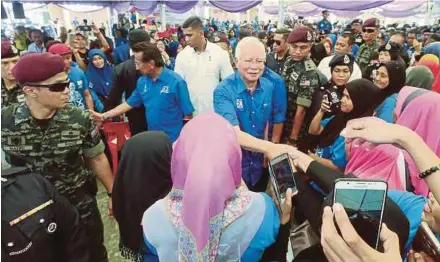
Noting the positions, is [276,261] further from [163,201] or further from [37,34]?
[37,34]

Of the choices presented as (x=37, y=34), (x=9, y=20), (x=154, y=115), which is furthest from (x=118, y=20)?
(x=154, y=115)

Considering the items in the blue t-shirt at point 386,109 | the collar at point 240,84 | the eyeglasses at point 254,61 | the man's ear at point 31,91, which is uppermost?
the eyeglasses at point 254,61

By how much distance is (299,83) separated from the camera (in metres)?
3.09

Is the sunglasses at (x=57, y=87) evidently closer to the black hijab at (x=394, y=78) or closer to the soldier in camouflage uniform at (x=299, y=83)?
the soldier in camouflage uniform at (x=299, y=83)

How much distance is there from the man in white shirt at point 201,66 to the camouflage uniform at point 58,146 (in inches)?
69.3

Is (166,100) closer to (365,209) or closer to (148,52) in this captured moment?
(148,52)

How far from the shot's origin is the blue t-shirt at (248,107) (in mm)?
2352

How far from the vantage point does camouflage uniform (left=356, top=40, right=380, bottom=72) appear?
4.88 m

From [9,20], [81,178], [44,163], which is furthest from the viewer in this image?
[9,20]

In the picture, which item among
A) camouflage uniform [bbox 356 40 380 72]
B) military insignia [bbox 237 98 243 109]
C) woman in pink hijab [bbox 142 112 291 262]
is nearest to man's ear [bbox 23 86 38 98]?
woman in pink hijab [bbox 142 112 291 262]

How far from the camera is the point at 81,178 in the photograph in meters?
1.93

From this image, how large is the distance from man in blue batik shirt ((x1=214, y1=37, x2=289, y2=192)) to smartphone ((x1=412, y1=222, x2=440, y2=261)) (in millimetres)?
1178

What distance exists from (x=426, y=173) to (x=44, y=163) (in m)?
1.71

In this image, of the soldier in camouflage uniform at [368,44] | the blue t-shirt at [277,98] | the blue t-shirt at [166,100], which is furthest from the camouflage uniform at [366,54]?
the blue t-shirt at [166,100]
